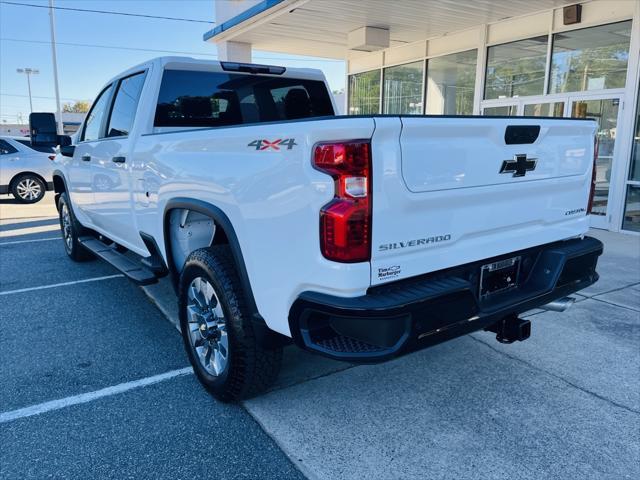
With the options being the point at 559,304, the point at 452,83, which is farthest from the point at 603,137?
the point at 559,304

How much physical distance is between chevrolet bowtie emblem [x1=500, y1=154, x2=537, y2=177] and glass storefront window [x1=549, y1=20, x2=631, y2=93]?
269 inches

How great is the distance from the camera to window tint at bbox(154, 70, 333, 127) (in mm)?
4070

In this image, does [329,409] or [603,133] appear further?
[603,133]

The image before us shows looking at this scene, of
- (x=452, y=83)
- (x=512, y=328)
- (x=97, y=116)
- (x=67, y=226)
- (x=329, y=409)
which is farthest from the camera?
(x=452, y=83)

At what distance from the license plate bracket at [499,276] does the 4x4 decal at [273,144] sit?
1212 millimetres

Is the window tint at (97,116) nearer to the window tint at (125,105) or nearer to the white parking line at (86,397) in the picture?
the window tint at (125,105)

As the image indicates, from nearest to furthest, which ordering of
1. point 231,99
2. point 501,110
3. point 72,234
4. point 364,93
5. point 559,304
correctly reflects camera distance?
point 559,304 → point 231,99 → point 72,234 → point 501,110 → point 364,93

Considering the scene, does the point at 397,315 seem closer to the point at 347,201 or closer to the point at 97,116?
the point at 347,201

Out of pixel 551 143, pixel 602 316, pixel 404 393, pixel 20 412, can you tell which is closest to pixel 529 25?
pixel 602 316

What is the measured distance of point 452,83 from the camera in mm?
11430

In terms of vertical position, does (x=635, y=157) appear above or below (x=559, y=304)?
above

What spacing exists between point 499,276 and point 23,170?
12916 mm

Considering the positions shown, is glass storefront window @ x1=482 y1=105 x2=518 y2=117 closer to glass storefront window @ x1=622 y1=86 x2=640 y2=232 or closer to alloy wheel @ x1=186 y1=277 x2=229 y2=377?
glass storefront window @ x1=622 y1=86 x2=640 y2=232

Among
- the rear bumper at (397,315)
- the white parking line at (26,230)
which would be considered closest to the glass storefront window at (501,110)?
the rear bumper at (397,315)
